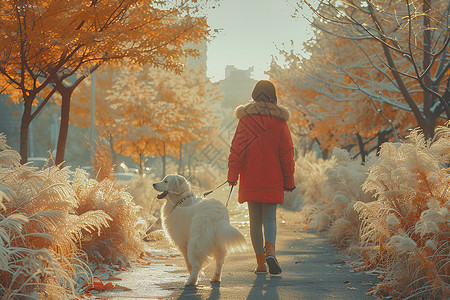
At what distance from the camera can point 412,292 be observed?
15.0 feet

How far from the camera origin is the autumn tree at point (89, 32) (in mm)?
9055

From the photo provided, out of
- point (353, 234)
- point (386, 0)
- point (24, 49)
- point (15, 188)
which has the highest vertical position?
point (386, 0)

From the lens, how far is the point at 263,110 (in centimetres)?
675

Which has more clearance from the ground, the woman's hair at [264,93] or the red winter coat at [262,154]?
the woman's hair at [264,93]

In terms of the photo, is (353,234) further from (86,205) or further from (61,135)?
(61,135)

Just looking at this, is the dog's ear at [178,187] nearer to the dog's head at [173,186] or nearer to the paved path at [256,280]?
the dog's head at [173,186]

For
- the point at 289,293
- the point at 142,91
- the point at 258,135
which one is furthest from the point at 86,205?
the point at 142,91

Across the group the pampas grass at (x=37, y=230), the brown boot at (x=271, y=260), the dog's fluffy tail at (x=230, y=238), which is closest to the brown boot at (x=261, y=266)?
the brown boot at (x=271, y=260)

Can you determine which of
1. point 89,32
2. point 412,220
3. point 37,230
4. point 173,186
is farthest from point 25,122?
point 412,220

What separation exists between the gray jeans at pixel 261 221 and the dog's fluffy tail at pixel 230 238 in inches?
39.3

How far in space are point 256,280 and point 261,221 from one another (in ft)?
3.14

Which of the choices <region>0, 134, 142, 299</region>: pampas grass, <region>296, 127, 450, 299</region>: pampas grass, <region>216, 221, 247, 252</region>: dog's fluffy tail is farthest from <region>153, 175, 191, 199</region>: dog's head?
<region>296, 127, 450, 299</region>: pampas grass

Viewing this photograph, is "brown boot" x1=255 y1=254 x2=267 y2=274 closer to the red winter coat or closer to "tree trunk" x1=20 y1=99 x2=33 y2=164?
the red winter coat

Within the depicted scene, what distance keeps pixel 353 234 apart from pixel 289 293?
12.0 feet
